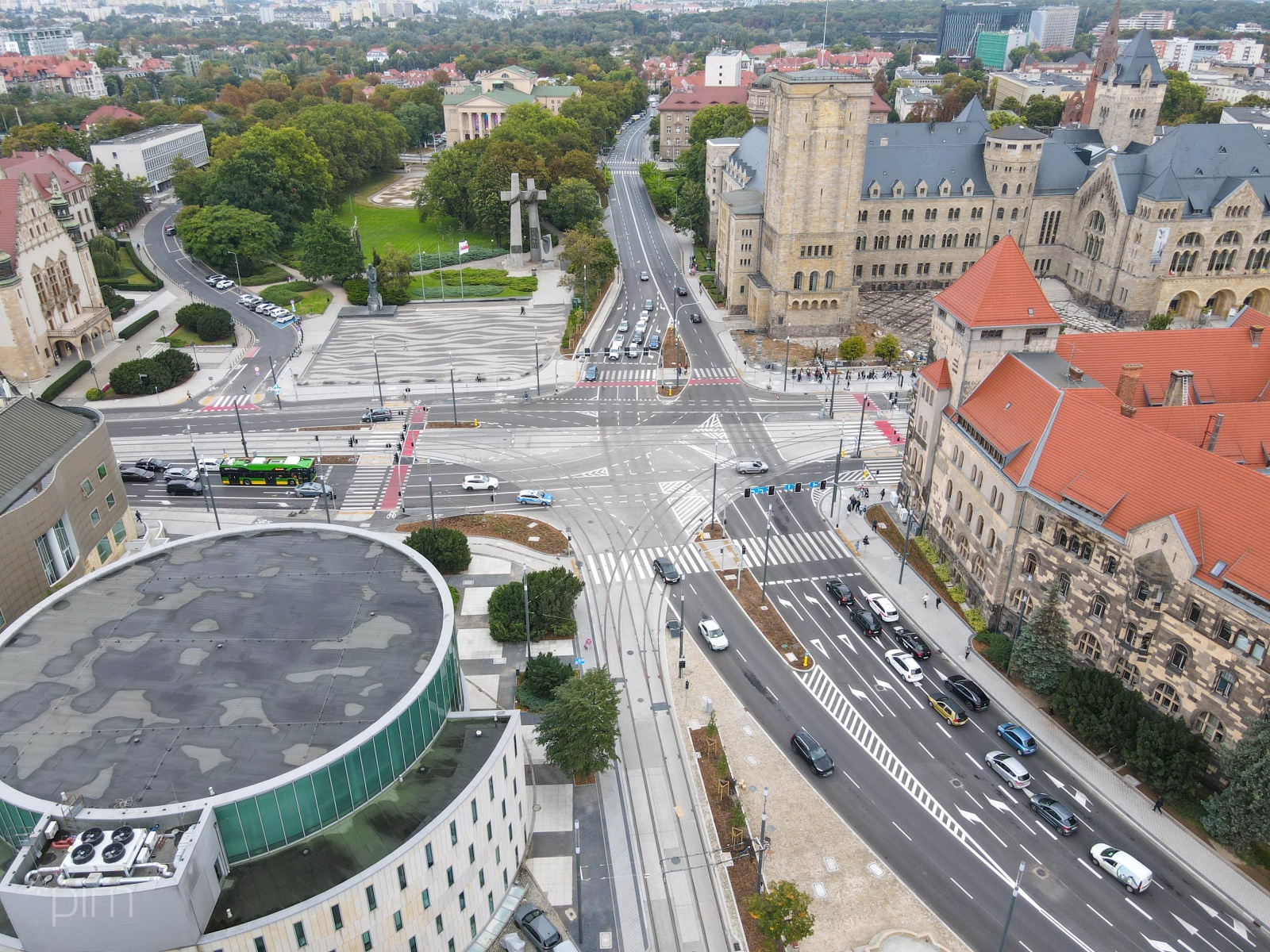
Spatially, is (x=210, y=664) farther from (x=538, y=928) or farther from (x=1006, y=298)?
(x=1006, y=298)

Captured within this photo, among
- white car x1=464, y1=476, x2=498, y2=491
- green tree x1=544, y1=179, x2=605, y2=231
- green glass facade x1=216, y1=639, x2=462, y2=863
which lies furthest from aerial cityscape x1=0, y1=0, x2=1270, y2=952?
green tree x1=544, y1=179, x2=605, y2=231

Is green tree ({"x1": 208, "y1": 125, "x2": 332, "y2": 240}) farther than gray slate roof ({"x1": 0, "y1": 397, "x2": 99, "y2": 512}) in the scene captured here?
Yes

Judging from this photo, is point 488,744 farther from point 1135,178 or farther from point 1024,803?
point 1135,178

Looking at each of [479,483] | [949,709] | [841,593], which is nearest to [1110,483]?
[949,709]

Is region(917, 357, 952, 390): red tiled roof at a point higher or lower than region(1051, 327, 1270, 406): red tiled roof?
lower

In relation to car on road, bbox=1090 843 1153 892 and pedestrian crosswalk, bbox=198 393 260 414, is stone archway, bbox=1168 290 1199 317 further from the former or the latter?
pedestrian crosswalk, bbox=198 393 260 414
